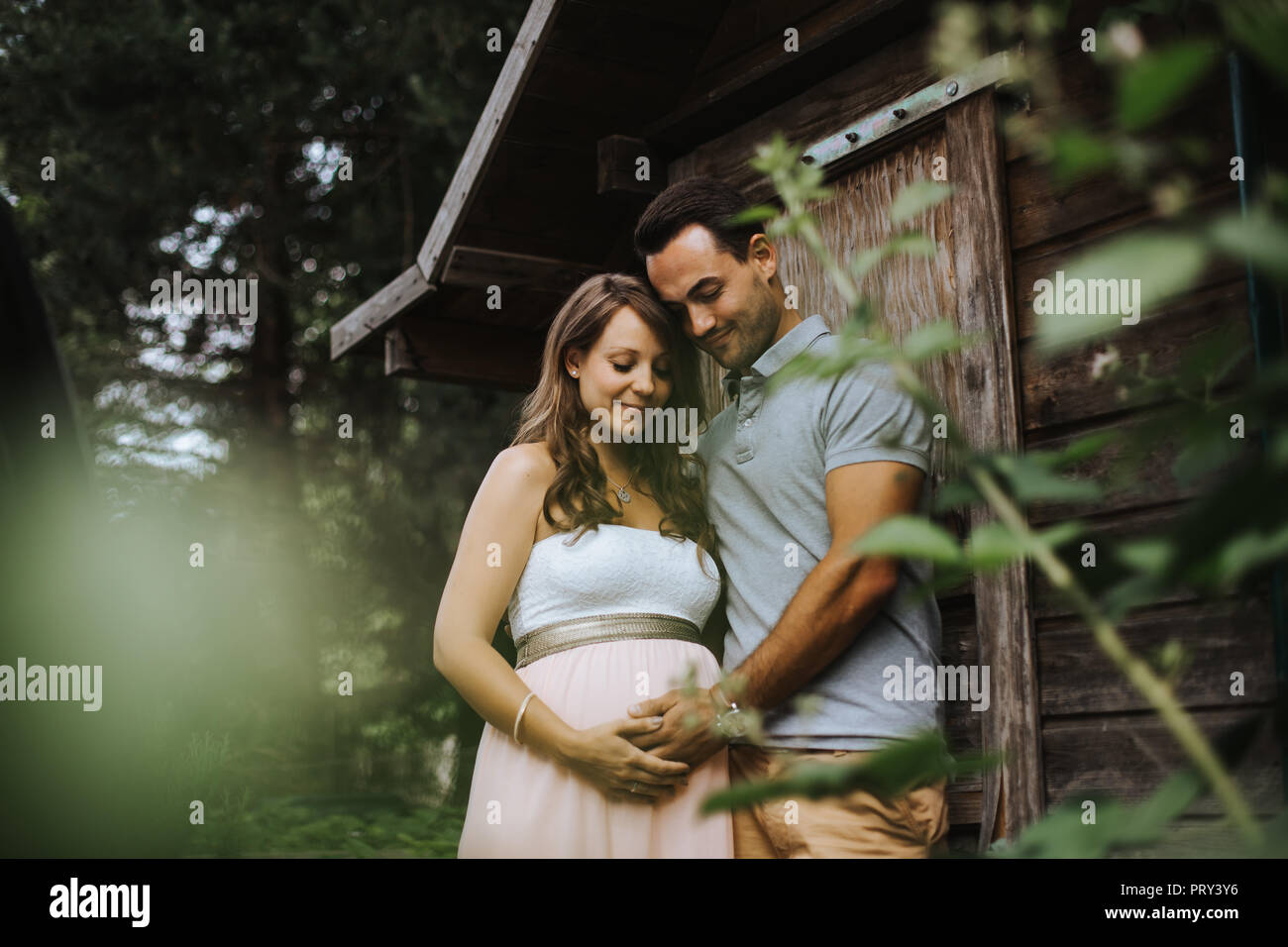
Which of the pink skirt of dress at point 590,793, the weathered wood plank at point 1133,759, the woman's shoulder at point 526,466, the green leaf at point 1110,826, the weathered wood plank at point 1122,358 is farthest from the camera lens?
the woman's shoulder at point 526,466

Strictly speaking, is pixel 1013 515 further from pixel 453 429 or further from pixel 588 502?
pixel 453 429

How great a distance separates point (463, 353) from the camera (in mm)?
5270

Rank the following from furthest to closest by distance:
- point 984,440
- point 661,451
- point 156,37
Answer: point 156,37 → point 661,451 → point 984,440

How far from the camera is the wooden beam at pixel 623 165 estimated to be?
4051 mm

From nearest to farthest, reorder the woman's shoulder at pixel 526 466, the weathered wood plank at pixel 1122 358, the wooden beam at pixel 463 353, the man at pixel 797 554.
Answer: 1. the weathered wood plank at pixel 1122 358
2. the man at pixel 797 554
3. the woman's shoulder at pixel 526 466
4. the wooden beam at pixel 463 353

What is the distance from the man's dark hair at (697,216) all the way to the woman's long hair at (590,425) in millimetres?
140

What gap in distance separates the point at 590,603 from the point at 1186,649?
130 centimetres

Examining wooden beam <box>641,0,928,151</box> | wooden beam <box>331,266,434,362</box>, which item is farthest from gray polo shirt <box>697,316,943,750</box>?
wooden beam <box>331,266,434,362</box>

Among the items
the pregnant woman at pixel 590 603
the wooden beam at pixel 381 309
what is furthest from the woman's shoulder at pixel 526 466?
the wooden beam at pixel 381 309

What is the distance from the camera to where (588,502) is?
281 centimetres

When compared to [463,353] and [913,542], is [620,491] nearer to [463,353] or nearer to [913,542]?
[913,542]

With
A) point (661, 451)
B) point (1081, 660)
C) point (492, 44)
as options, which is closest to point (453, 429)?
point (492, 44)

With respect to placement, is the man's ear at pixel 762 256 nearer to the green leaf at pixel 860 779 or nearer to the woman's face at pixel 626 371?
the woman's face at pixel 626 371
